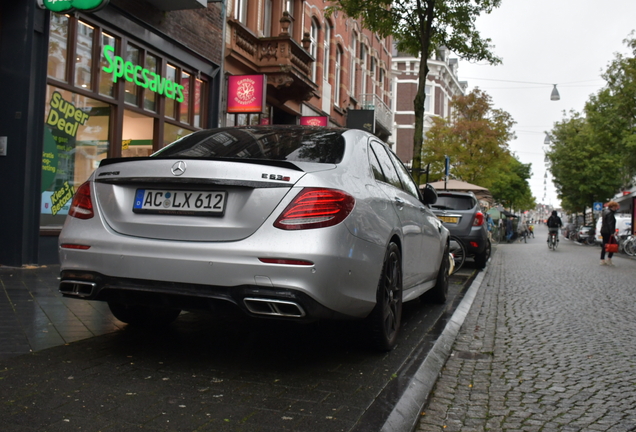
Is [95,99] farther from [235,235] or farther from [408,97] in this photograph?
[408,97]

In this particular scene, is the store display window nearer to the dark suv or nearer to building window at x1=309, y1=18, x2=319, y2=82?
the dark suv

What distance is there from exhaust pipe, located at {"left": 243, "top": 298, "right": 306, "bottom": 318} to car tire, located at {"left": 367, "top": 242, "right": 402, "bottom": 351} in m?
0.86

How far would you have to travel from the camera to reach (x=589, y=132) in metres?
45.6

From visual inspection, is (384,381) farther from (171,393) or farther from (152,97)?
(152,97)

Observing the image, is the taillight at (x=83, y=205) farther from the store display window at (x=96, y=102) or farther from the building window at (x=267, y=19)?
the building window at (x=267, y=19)

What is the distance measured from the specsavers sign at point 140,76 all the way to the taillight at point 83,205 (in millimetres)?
7436

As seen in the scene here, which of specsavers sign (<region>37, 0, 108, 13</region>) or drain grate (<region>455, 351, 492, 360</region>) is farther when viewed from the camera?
specsavers sign (<region>37, 0, 108, 13</region>)

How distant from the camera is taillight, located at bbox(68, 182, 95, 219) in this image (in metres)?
3.95

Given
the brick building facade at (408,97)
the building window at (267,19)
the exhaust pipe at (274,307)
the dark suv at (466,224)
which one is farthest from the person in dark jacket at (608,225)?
the brick building facade at (408,97)

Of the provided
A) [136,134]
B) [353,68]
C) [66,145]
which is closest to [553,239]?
[353,68]

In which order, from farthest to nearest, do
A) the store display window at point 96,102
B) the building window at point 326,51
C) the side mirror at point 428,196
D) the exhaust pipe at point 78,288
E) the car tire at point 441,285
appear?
the building window at point 326,51 → the store display window at point 96,102 → the car tire at point 441,285 → the side mirror at point 428,196 → the exhaust pipe at point 78,288

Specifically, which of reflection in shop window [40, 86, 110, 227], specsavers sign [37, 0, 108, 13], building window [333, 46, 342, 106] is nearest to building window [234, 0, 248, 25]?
reflection in shop window [40, 86, 110, 227]

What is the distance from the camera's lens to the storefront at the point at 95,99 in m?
9.18

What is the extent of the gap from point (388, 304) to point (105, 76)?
26.9ft
